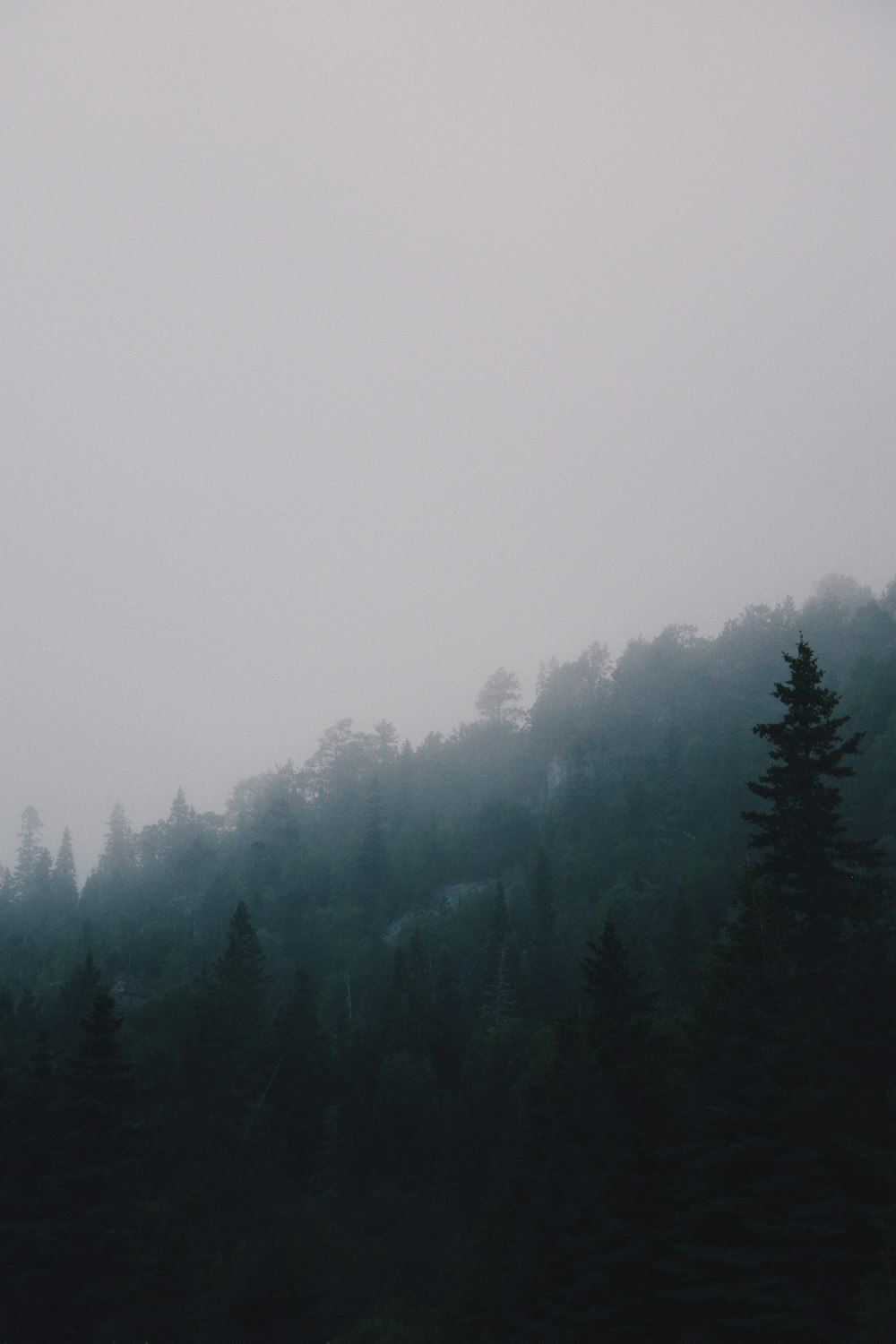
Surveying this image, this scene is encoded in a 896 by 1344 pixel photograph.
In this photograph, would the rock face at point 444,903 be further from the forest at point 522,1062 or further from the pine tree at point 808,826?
the pine tree at point 808,826

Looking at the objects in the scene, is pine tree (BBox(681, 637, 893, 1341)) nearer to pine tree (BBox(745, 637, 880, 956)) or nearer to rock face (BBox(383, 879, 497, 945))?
pine tree (BBox(745, 637, 880, 956))

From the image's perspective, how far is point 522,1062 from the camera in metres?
54.8

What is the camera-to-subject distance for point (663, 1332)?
794 inches

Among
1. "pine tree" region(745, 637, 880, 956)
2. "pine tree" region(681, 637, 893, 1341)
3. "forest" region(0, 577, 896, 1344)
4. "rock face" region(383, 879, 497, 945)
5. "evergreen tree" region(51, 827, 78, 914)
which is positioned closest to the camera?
"pine tree" region(681, 637, 893, 1341)

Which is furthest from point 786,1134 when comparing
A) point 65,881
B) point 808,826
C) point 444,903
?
point 65,881

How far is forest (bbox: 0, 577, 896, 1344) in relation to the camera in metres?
18.8

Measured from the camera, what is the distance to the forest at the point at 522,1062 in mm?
18812

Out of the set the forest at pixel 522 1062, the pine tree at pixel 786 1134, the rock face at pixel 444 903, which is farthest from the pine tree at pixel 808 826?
the rock face at pixel 444 903

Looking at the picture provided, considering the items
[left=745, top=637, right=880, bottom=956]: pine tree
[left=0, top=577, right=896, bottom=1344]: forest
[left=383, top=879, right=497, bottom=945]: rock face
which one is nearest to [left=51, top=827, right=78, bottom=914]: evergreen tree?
[left=0, top=577, right=896, bottom=1344]: forest

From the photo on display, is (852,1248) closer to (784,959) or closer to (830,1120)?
(830,1120)

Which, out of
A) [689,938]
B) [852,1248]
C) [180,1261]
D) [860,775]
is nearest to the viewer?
[852,1248]

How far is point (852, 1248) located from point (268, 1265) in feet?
52.3

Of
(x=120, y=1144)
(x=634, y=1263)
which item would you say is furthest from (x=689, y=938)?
(x=634, y=1263)

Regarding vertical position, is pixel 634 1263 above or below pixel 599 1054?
below
